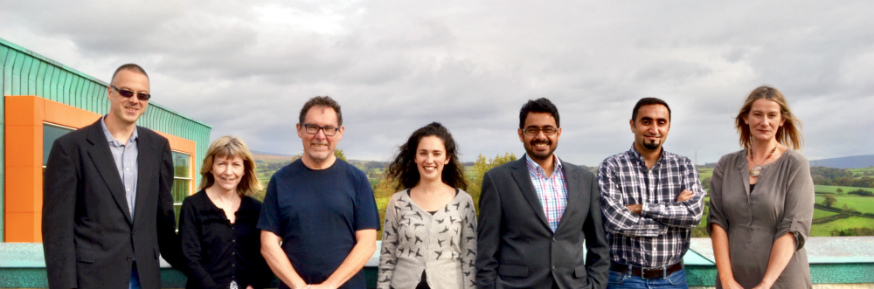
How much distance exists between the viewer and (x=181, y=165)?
29.2 meters

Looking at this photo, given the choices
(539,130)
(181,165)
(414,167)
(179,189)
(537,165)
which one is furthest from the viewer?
(181,165)

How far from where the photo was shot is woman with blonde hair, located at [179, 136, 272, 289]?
3.66 meters

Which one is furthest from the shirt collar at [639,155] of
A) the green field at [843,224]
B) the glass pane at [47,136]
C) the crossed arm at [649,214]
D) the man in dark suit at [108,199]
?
the green field at [843,224]

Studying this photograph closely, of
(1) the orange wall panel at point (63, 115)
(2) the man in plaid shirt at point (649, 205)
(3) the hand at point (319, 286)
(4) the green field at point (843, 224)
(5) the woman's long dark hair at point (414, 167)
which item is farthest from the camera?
(4) the green field at point (843, 224)

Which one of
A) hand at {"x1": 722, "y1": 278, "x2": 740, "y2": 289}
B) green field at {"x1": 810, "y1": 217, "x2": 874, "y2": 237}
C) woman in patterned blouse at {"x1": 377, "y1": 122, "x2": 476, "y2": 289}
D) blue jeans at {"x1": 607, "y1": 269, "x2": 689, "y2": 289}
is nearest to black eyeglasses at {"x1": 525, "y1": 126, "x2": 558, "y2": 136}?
woman in patterned blouse at {"x1": 377, "y1": 122, "x2": 476, "y2": 289}

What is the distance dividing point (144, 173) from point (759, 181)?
379cm

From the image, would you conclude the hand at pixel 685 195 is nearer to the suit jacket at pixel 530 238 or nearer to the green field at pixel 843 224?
the suit jacket at pixel 530 238

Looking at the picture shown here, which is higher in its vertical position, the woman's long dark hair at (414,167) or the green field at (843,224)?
the woman's long dark hair at (414,167)

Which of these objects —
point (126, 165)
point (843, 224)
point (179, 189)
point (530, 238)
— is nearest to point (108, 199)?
point (126, 165)

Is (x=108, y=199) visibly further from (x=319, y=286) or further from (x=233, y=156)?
(x=319, y=286)

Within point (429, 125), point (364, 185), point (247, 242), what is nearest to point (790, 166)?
point (429, 125)

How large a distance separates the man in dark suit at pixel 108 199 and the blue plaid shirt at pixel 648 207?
287 cm

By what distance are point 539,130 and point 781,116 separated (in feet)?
5.23

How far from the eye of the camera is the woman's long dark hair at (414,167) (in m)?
3.98
